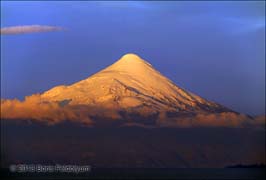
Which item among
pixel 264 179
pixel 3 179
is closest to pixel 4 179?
pixel 3 179

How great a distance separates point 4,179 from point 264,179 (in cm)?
6751

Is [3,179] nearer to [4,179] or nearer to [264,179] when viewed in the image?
[4,179]

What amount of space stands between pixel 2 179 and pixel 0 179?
37.0 inches

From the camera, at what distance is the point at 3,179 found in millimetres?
162125

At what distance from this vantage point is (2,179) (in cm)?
16138

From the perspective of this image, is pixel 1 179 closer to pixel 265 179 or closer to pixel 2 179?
pixel 2 179

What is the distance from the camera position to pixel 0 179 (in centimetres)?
16050

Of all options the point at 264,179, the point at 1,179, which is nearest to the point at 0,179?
the point at 1,179

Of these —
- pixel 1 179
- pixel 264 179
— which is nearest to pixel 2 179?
pixel 1 179

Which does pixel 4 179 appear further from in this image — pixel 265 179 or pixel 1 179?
pixel 265 179

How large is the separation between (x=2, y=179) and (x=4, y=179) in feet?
2.74

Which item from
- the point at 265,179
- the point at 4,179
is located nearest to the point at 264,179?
the point at 265,179

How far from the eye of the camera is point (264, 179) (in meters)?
170

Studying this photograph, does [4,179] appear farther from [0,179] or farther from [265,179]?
[265,179]
